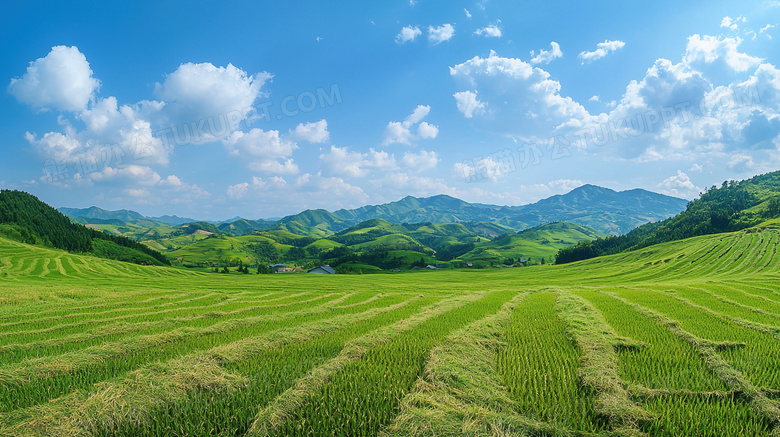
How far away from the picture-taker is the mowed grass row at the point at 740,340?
7130 mm

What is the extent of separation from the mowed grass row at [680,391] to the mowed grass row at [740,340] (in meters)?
0.76

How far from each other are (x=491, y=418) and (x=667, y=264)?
90965mm

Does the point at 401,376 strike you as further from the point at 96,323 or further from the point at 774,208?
the point at 774,208

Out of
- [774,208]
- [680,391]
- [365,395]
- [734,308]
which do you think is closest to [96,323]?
[365,395]

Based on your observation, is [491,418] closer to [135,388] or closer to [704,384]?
[704,384]

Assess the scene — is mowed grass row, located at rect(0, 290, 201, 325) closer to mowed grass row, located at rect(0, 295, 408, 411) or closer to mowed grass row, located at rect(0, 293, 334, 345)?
mowed grass row, located at rect(0, 293, 334, 345)

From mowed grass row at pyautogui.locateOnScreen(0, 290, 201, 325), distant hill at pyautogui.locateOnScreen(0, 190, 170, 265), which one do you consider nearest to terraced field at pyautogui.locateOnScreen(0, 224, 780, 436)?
mowed grass row at pyautogui.locateOnScreen(0, 290, 201, 325)

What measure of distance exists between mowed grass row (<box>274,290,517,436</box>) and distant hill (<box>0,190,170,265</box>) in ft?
485

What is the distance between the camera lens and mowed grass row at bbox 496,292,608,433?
5.47 m

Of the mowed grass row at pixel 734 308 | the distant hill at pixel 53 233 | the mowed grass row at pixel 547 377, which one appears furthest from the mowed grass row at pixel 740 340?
the distant hill at pixel 53 233

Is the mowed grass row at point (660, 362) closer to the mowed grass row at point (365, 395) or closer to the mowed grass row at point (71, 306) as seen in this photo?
the mowed grass row at point (365, 395)

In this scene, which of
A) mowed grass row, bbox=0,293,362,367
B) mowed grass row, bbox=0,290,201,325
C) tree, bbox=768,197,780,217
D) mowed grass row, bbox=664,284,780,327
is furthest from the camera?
tree, bbox=768,197,780,217

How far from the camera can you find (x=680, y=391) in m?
6.23

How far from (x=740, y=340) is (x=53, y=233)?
189820 millimetres
